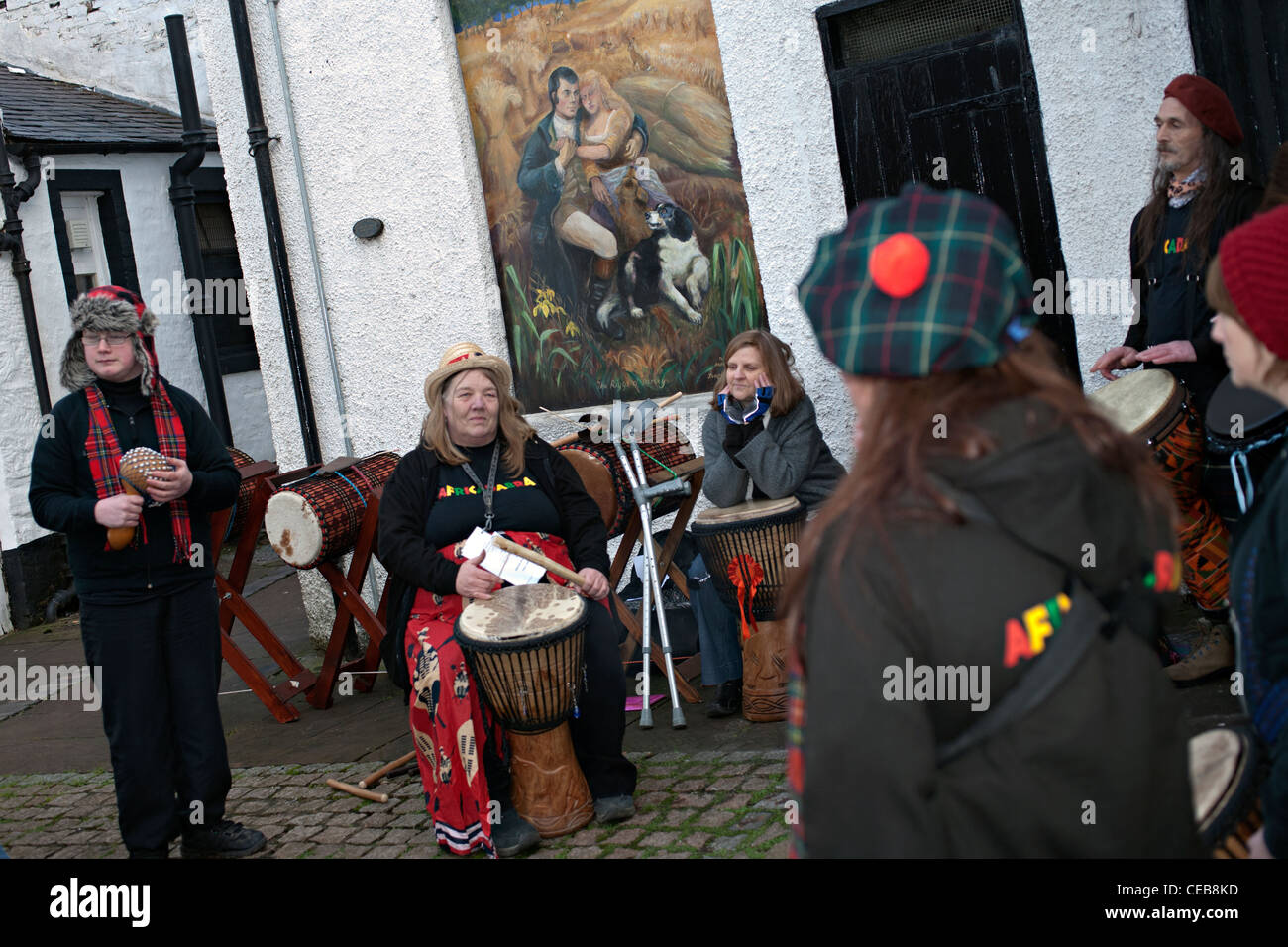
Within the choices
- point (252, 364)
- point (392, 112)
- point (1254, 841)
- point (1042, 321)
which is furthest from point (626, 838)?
point (252, 364)

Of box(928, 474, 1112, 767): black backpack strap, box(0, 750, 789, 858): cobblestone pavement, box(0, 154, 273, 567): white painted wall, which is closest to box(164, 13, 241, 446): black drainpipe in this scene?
box(0, 154, 273, 567): white painted wall

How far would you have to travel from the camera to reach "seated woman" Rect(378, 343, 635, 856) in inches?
163

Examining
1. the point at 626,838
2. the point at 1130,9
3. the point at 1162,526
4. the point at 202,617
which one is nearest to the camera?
the point at 1162,526

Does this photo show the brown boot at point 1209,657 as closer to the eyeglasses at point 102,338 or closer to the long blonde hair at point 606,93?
the long blonde hair at point 606,93

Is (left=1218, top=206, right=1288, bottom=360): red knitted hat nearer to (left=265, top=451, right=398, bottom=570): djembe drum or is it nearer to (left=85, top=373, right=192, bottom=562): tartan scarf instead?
(left=85, top=373, right=192, bottom=562): tartan scarf

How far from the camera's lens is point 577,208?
21.3 ft

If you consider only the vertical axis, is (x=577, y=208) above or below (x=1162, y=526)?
above

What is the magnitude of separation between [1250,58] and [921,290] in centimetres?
399

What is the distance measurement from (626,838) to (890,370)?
9.28ft

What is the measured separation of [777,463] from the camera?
16.6 ft

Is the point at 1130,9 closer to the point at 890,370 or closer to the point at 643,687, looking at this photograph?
the point at 643,687

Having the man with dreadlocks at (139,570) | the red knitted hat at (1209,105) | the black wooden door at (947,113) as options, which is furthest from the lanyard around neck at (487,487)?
the red knitted hat at (1209,105)

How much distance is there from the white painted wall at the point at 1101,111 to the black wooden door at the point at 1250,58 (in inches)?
3.0

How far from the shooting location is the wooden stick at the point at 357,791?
188 inches
